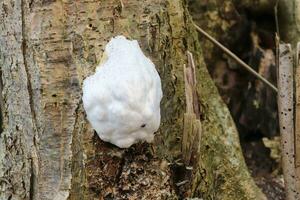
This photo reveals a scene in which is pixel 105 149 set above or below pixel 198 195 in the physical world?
above

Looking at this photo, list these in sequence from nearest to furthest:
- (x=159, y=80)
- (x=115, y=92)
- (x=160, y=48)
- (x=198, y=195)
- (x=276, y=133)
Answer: (x=115, y=92), (x=159, y=80), (x=160, y=48), (x=198, y=195), (x=276, y=133)

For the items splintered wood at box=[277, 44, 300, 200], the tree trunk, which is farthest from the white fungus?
splintered wood at box=[277, 44, 300, 200]

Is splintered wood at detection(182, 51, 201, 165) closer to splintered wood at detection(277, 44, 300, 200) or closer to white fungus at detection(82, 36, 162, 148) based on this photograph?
white fungus at detection(82, 36, 162, 148)

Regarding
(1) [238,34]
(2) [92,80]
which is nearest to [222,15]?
(1) [238,34]

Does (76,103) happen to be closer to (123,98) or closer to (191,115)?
(123,98)

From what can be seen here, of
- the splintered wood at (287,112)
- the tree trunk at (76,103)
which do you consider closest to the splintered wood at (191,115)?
the tree trunk at (76,103)

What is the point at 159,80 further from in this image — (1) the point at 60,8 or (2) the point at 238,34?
(2) the point at 238,34

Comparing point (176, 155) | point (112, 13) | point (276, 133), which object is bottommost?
point (276, 133)

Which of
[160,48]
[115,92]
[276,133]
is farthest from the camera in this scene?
[276,133]
